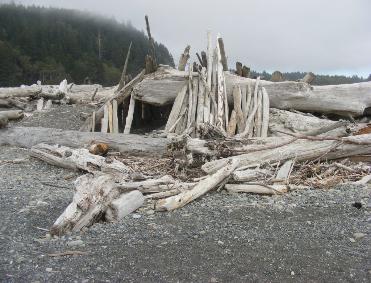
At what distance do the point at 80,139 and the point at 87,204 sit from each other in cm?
467

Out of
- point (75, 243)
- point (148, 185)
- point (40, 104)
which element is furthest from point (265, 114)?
point (40, 104)

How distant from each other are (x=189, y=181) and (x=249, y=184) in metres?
0.97

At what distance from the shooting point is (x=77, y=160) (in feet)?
27.7

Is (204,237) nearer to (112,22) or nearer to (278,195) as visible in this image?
(278,195)

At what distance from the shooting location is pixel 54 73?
5541cm

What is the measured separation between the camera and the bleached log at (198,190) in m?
6.26

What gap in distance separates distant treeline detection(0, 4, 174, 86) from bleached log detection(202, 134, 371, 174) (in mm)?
30668

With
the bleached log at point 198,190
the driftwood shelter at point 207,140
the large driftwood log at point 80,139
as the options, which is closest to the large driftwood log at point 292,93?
the driftwood shelter at point 207,140

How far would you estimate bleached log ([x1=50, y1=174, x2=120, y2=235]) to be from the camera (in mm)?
5434

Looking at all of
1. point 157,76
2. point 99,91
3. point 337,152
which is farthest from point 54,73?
point 337,152

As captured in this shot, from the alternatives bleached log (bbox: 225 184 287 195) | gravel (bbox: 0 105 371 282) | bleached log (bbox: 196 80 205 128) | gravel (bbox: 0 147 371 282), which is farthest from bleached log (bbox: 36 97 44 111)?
bleached log (bbox: 225 184 287 195)

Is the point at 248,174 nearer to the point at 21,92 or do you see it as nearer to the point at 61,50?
the point at 21,92

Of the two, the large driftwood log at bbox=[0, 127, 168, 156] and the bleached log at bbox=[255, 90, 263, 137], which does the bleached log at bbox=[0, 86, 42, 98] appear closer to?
the large driftwood log at bbox=[0, 127, 168, 156]

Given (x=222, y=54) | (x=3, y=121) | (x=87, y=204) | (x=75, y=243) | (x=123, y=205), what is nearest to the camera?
(x=75, y=243)
